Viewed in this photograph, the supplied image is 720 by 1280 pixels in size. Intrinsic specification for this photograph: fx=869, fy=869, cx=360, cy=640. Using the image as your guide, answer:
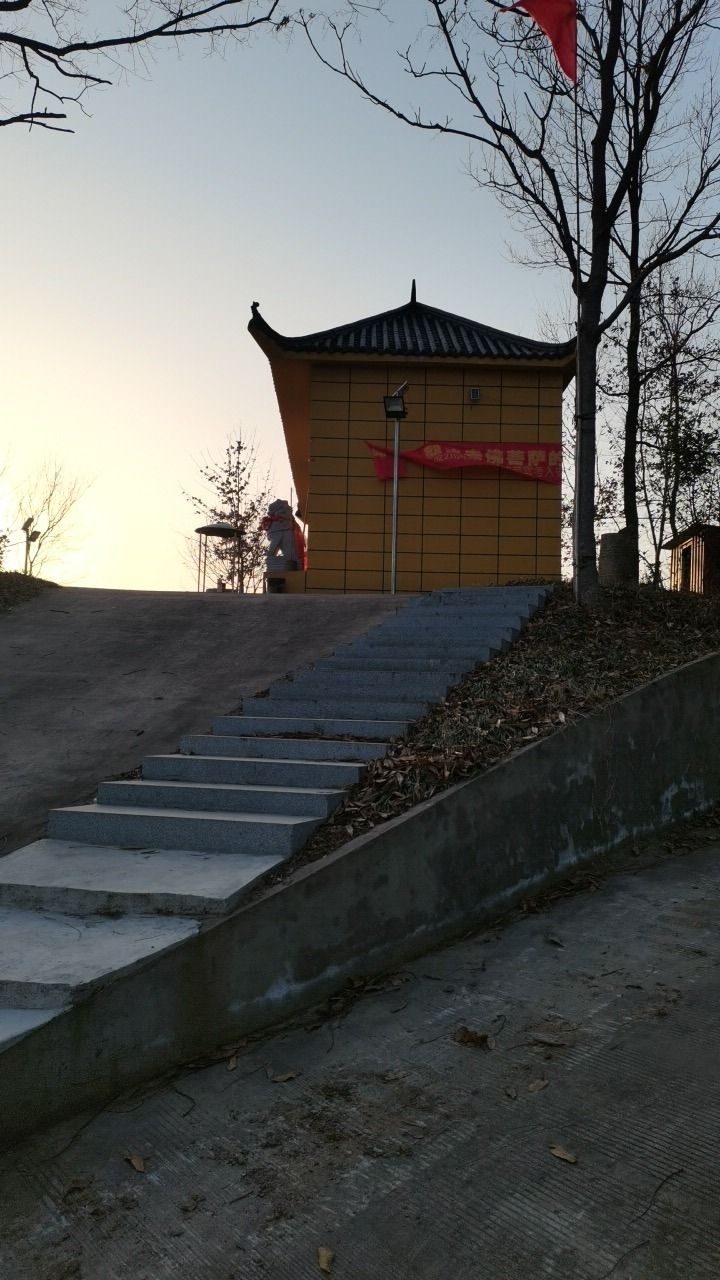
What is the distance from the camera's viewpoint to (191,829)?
4004 millimetres

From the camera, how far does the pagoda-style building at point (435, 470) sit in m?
14.5

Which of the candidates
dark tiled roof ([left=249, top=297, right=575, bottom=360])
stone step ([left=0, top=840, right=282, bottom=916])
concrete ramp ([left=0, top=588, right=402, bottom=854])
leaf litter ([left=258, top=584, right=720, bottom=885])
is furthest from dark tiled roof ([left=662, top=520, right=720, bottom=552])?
stone step ([left=0, top=840, right=282, bottom=916])

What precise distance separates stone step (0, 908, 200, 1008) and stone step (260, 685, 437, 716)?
2039 millimetres

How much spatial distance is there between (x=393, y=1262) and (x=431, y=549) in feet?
42.0

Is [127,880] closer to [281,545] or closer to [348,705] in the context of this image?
[348,705]

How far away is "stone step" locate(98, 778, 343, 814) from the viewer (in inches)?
164

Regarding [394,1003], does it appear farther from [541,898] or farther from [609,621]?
[609,621]

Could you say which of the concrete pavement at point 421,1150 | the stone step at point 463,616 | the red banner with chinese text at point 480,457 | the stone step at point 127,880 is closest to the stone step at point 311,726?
the stone step at point 127,880

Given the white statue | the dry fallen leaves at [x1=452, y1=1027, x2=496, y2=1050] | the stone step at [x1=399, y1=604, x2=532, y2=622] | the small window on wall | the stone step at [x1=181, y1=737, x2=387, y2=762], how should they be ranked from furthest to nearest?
the white statue, the small window on wall, the stone step at [x1=399, y1=604, x2=532, y2=622], the stone step at [x1=181, y1=737, x2=387, y2=762], the dry fallen leaves at [x1=452, y1=1027, x2=496, y2=1050]

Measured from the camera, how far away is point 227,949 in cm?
310

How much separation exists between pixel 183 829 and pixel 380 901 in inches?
40.6

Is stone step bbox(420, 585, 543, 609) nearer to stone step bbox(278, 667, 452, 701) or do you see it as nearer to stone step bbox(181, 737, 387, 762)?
stone step bbox(278, 667, 452, 701)

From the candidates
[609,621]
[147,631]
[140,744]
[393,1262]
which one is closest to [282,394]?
[147,631]

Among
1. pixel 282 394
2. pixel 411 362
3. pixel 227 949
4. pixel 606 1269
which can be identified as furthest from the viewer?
pixel 282 394
